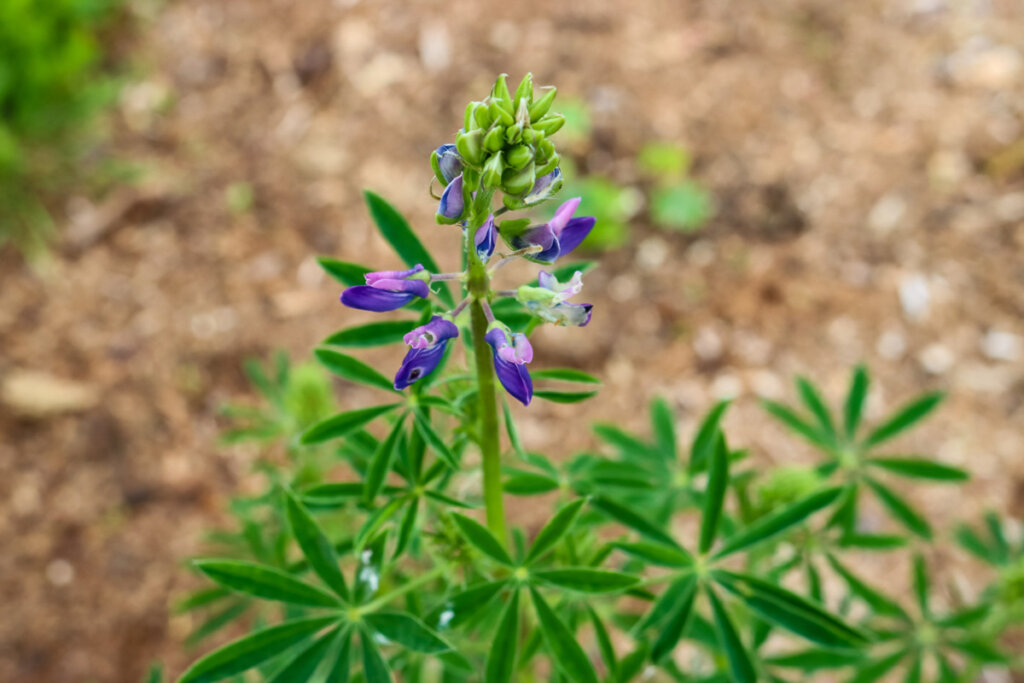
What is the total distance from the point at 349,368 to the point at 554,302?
0.42 metres

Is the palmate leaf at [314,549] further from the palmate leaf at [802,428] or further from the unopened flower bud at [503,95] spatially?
the palmate leaf at [802,428]

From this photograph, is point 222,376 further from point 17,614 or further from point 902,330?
point 902,330

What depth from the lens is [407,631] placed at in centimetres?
113

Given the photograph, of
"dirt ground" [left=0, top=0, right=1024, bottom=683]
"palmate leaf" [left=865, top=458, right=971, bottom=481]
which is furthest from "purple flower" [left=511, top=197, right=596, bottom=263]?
"dirt ground" [left=0, top=0, right=1024, bottom=683]

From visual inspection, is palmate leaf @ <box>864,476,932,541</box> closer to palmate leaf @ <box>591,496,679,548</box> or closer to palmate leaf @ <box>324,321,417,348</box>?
palmate leaf @ <box>591,496,679,548</box>

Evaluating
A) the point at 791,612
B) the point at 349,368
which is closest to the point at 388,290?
the point at 349,368

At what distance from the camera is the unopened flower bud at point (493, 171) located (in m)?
0.88

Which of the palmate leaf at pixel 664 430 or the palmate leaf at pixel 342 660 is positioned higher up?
the palmate leaf at pixel 664 430

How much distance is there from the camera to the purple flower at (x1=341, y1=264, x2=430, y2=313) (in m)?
0.95

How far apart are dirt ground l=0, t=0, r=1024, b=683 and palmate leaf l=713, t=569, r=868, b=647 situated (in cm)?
156

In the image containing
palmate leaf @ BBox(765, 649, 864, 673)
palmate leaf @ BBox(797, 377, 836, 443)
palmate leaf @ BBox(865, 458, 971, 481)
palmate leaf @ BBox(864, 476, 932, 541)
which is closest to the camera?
palmate leaf @ BBox(765, 649, 864, 673)

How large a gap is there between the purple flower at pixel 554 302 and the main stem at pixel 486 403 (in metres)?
0.05

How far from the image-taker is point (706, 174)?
136 inches

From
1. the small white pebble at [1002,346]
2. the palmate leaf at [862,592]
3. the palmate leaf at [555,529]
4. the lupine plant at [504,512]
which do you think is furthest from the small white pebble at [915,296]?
the palmate leaf at [555,529]
